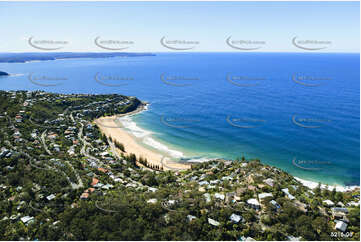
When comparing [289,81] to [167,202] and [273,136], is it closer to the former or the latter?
[273,136]

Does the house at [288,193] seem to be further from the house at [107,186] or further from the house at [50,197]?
the house at [50,197]

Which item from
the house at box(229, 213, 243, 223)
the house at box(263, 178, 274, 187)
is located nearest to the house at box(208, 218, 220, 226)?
the house at box(229, 213, 243, 223)

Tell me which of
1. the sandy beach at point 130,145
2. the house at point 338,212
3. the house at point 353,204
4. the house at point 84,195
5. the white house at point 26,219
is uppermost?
the house at point 338,212

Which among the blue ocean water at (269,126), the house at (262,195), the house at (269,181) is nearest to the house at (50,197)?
the blue ocean water at (269,126)

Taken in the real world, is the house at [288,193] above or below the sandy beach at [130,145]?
above

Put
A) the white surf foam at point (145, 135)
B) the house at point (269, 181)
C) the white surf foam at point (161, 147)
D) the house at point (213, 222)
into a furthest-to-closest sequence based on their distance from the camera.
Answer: the white surf foam at point (145, 135)
the white surf foam at point (161, 147)
the house at point (269, 181)
the house at point (213, 222)

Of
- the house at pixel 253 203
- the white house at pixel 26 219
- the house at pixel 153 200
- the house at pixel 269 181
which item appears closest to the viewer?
the white house at pixel 26 219

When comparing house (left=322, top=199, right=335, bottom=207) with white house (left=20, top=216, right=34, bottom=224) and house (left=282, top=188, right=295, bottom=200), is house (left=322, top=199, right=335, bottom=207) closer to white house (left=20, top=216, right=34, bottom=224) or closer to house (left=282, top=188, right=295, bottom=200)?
house (left=282, top=188, right=295, bottom=200)

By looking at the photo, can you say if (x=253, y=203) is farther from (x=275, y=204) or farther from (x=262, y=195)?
(x=275, y=204)
